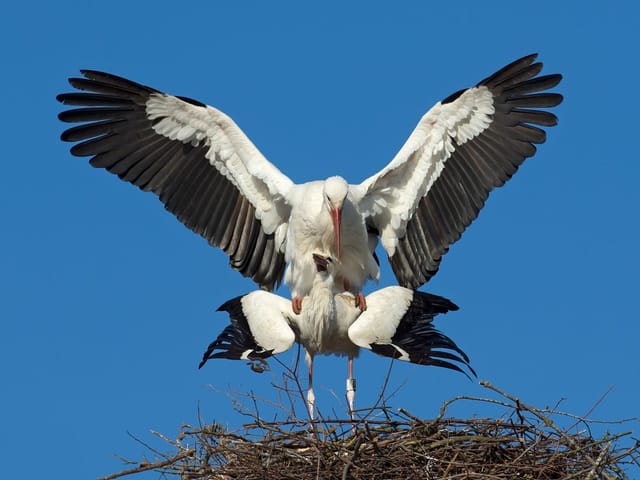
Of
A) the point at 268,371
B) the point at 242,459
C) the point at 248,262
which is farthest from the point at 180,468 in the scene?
the point at 248,262

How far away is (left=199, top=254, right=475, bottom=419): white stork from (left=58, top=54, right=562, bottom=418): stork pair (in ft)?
1.42

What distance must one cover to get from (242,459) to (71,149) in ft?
13.6

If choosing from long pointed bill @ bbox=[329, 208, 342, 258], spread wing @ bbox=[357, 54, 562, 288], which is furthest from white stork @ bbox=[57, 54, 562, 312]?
long pointed bill @ bbox=[329, 208, 342, 258]

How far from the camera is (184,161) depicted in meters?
13.0

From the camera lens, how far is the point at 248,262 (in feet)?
42.6

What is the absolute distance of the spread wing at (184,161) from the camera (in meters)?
12.8

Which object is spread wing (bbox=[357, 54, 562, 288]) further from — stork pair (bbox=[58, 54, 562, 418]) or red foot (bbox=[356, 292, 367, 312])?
red foot (bbox=[356, 292, 367, 312])

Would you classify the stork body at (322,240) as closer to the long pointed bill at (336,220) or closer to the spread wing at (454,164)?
the long pointed bill at (336,220)

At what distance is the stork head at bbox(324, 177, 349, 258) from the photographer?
11.6 meters

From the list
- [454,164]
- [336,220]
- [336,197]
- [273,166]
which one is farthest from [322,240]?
[454,164]

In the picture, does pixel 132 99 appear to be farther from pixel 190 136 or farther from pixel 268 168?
pixel 268 168

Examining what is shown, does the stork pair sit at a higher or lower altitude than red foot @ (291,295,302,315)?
higher

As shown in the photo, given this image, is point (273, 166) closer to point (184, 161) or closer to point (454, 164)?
point (184, 161)

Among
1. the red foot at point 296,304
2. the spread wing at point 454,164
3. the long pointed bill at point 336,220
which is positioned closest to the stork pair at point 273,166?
the spread wing at point 454,164
